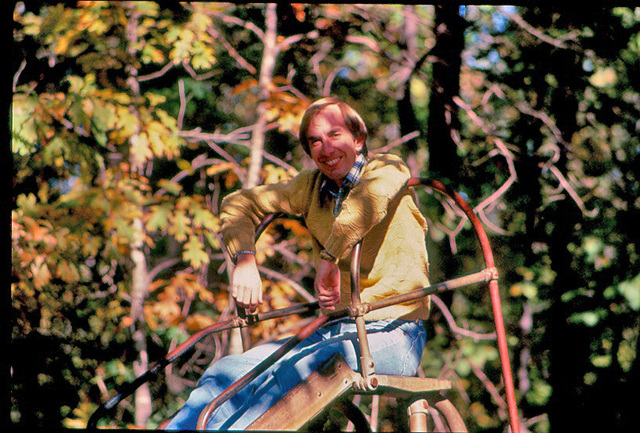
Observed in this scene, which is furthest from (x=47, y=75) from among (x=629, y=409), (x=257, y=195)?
(x=629, y=409)

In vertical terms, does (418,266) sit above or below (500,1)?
below

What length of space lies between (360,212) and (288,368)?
0.50m

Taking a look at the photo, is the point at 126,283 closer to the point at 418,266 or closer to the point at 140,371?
the point at 140,371

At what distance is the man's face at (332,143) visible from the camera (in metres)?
2.08

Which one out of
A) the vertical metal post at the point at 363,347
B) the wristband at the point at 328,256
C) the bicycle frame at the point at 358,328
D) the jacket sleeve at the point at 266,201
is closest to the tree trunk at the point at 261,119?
the jacket sleeve at the point at 266,201

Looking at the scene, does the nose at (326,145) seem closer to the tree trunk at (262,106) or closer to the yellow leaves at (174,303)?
the tree trunk at (262,106)

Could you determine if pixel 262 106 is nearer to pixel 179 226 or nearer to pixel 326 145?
pixel 179 226

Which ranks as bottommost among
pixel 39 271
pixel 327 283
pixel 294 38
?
pixel 39 271

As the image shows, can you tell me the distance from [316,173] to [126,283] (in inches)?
93.4

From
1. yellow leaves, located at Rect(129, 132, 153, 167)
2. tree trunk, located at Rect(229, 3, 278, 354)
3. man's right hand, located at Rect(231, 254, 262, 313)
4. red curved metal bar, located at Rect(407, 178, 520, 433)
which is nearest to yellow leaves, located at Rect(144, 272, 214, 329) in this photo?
tree trunk, located at Rect(229, 3, 278, 354)

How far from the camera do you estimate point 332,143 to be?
2.07 meters

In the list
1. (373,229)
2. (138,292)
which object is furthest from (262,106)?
(373,229)

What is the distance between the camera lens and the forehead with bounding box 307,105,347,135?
210 centimetres

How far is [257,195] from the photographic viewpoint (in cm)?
224
